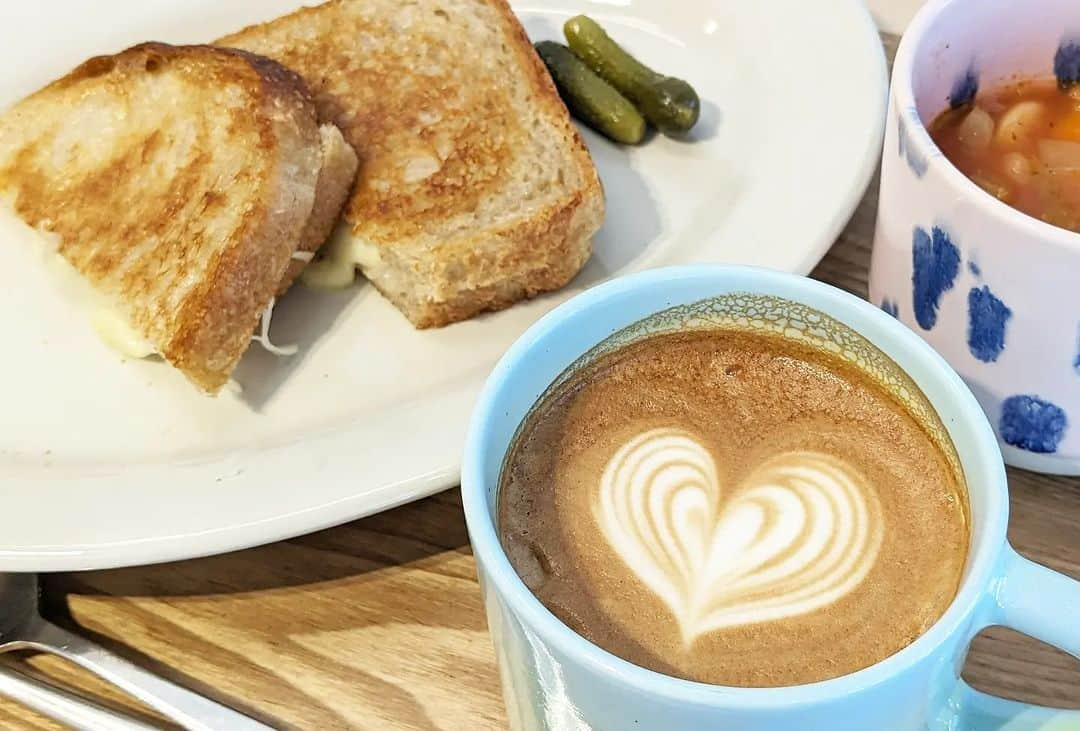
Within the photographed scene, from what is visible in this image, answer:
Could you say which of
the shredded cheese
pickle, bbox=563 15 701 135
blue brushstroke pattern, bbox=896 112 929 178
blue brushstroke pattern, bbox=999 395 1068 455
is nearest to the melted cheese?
the shredded cheese

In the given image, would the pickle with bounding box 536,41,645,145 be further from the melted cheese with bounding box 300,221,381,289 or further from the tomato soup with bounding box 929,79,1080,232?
the tomato soup with bounding box 929,79,1080,232

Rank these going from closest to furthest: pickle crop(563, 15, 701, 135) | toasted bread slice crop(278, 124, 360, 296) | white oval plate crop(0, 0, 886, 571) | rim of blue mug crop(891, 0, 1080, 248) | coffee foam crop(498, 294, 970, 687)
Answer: coffee foam crop(498, 294, 970, 687) < rim of blue mug crop(891, 0, 1080, 248) < white oval plate crop(0, 0, 886, 571) < toasted bread slice crop(278, 124, 360, 296) < pickle crop(563, 15, 701, 135)

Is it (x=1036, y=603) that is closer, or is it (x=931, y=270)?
(x=1036, y=603)

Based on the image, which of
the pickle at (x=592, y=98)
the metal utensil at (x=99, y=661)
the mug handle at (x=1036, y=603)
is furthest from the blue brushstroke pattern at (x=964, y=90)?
the metal utensil at (x=99, y=661)

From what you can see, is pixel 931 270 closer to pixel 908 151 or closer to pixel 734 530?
pixel 908 151

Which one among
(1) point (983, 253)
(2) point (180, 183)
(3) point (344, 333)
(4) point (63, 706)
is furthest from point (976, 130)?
(4) point (63, 706)

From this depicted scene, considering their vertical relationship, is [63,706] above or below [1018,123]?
below
